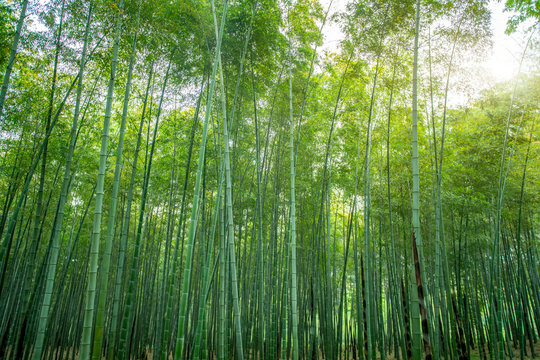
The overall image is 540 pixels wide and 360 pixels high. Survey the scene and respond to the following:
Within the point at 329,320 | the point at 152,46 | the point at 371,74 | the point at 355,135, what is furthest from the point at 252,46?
the point at 329,320

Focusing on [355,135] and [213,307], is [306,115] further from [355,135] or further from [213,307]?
[213,307]

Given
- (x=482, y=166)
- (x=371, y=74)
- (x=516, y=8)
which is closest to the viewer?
(x=516, y=8)

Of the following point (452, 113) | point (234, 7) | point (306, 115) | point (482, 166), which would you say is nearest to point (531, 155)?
point (482, 166)

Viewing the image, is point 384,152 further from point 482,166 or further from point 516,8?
point 516,8

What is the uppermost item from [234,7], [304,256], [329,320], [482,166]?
[234,7]

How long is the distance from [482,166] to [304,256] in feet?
13.6

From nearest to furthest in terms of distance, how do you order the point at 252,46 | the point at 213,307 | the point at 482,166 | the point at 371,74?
the point at 252,46 → the point at 371,74 → the point at 482,166 → the point at 213,307

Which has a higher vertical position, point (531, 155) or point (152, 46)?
point (152, 46)

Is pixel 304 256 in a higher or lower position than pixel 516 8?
lower

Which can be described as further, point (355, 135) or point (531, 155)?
point (355, 135)

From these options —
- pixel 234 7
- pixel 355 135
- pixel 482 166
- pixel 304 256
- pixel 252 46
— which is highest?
pixel 234 7

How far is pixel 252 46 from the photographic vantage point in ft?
13.7

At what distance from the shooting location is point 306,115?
17.5 ft

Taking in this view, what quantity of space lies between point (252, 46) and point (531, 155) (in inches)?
200
